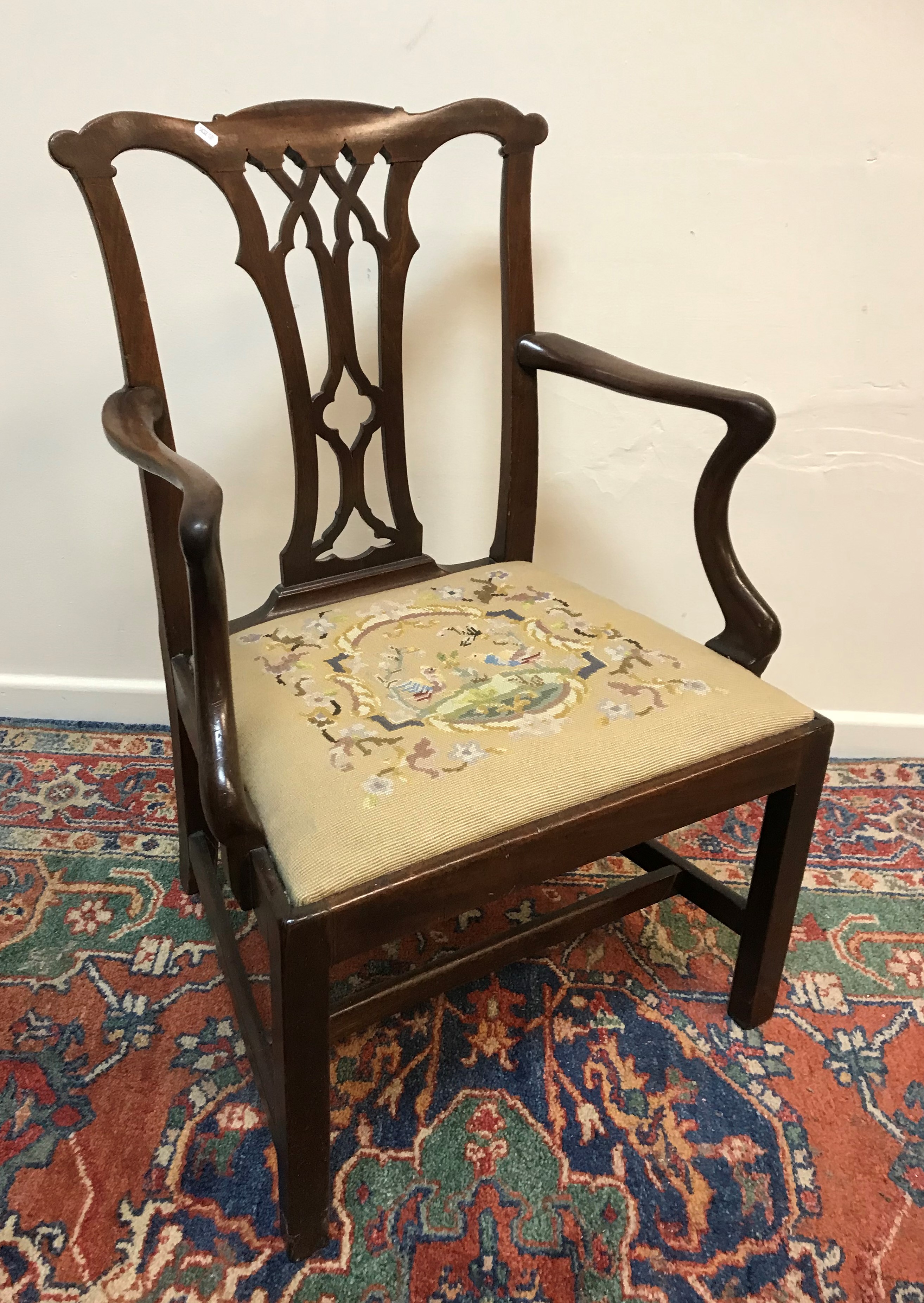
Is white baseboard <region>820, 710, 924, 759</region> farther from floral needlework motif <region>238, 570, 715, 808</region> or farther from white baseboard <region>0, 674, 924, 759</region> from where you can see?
floral needlework motif <region>238, 570, 715, 808</region>

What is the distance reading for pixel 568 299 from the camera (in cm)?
142

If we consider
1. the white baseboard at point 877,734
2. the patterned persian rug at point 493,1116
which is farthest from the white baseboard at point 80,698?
the white baseboard at point 877,734

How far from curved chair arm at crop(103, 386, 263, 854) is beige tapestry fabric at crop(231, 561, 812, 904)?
0.04 metres

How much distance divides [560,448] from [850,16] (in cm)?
73

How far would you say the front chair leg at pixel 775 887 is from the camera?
983mm

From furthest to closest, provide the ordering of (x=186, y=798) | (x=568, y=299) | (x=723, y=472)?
(x=568, y=299) < (x=186, y=798) < (x=723, y=472)

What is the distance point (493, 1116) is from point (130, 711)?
1090mm

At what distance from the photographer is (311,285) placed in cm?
138

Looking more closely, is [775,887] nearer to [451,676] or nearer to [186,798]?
[451,676]

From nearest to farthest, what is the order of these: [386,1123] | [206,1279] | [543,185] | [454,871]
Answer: [454,871], [206,1279], [386,1123], [543,185]

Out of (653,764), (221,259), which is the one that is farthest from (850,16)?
(653,764)

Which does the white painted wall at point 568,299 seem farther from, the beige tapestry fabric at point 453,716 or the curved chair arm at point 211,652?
the curved chair arm at point 211,652

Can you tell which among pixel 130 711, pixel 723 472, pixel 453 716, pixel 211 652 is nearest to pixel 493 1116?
pixel 453 716

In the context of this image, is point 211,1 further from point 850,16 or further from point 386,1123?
point 386,1123
